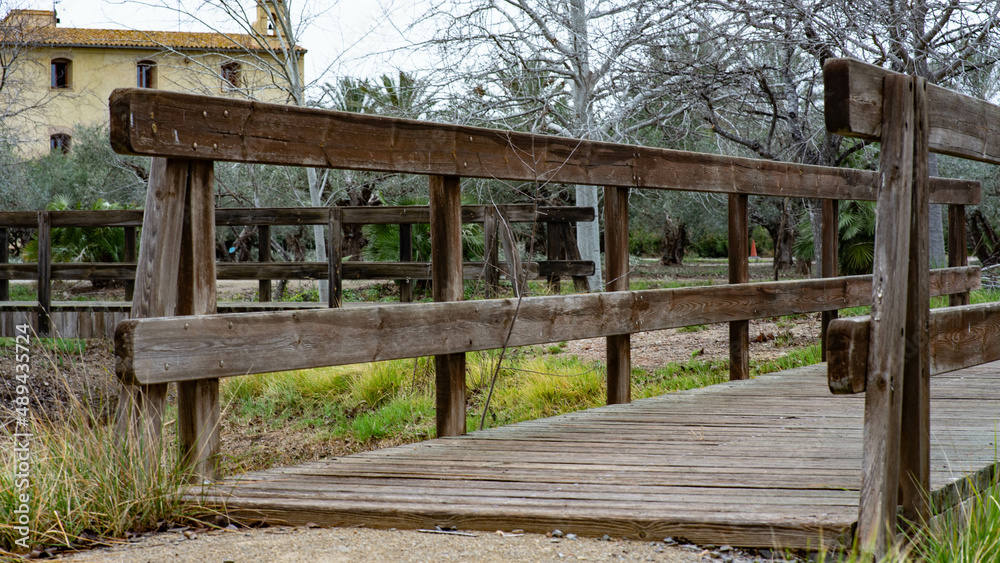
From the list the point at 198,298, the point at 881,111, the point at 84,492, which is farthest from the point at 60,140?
the point at 881,111

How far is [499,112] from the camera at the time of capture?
44.1 feet

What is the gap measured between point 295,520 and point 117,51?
1459 inches

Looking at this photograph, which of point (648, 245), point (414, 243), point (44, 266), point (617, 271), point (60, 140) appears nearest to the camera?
point (617, 271)

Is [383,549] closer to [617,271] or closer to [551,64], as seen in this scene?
[617,271]

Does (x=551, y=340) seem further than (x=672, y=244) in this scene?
No

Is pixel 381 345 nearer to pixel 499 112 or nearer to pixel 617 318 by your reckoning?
pixel 617 318

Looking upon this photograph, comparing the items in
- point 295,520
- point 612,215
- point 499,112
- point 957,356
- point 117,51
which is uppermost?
point 117,51

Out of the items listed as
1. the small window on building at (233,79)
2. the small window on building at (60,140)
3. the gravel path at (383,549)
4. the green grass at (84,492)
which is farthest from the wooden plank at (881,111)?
the small window on building at (60,140)

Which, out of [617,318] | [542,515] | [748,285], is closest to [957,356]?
[542,515]

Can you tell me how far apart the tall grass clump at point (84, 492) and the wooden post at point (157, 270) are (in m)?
0.11

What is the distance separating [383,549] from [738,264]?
3953mm

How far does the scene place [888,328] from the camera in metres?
2.41

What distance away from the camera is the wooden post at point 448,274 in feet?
12.9

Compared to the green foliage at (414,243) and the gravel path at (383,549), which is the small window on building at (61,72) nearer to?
the green foliage at (414,243)
